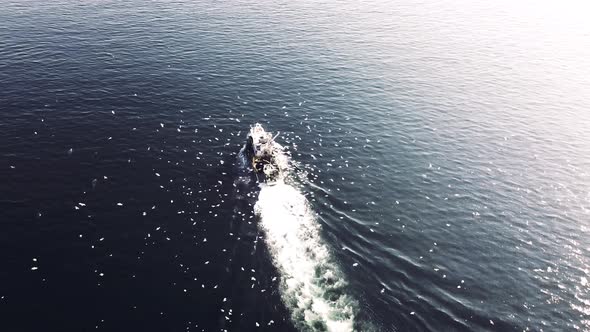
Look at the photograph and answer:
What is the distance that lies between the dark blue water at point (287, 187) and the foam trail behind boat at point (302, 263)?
19 cm

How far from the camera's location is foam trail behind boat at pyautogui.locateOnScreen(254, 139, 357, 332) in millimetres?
31234

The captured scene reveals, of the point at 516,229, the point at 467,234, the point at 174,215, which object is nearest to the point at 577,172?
the point at 516,229

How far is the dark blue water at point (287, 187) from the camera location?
105 ft

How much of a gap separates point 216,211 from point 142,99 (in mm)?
31821

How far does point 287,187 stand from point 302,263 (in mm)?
12240

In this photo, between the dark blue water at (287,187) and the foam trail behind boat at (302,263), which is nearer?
the foam trail behind boat at (302,263)

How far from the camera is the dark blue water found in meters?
32.2

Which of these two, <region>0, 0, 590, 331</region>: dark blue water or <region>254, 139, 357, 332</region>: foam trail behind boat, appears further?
<region>0, 0, 590, 331</region>: dark blue water

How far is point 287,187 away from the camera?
152 ft

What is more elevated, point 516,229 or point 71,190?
point 516,229

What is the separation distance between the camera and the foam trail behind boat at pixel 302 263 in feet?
102

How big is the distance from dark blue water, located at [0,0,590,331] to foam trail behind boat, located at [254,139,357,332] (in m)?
0.19

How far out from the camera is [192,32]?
9519cm

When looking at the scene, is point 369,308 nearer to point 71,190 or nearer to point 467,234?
point 467,234
